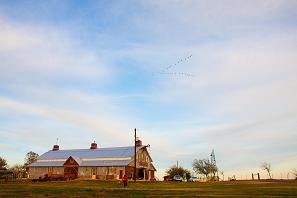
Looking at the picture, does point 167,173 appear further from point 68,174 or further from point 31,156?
point 31,156

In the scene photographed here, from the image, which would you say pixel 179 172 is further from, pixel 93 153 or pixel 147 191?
pixel 147 191

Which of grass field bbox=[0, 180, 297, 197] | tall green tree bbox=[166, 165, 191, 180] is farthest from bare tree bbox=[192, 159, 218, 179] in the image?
grass field bbox=[0, 180, 297, 197]

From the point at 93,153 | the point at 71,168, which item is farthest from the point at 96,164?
the point at 71,168

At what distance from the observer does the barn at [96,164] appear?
82.1m

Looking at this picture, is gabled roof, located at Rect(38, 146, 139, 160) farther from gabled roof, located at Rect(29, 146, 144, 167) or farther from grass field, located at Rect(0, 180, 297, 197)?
grass field, located at Rect(0, 180, 297, 197)

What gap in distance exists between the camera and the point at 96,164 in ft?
279

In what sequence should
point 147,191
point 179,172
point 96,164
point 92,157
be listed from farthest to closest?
point 179,172
point 92,157
point 96,164
point 147,191

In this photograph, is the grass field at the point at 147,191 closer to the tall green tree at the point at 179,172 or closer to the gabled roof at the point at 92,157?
the gabled roof at the point at 92,157

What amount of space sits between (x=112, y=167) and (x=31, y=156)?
217 ft

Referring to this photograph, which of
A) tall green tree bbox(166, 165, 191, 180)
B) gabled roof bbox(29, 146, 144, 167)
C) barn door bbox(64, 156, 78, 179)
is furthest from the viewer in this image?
tall green tree bbox(166, 165, 191, 180)

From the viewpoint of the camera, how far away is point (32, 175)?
94562mm

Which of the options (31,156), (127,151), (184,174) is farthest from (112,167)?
(31,156)

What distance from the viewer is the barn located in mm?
82062

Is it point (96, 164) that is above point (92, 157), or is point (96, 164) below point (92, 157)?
below
